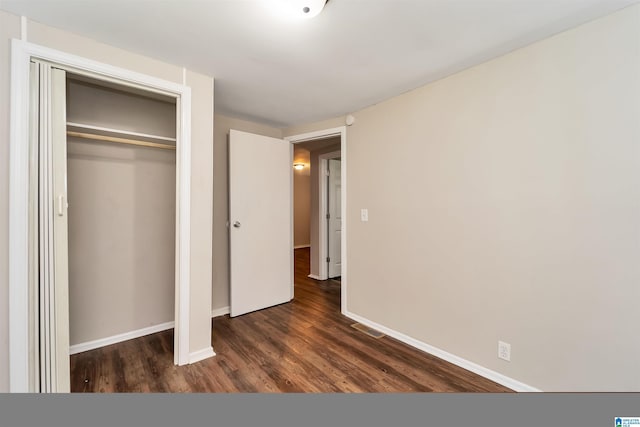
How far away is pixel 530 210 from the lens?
1.64 metres

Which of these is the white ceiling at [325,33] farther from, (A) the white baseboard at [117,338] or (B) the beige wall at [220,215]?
(A) the white baseboard at [117,338]

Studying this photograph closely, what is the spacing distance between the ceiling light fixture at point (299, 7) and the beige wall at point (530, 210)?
1.29m

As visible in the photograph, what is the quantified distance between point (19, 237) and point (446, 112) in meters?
2.89

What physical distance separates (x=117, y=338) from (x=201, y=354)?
907 millimetres

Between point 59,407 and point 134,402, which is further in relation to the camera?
point 134,402

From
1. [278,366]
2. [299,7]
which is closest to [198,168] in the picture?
[299,7]

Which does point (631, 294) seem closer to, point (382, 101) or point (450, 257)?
point (450, 257)

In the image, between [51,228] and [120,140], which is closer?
[51,228]

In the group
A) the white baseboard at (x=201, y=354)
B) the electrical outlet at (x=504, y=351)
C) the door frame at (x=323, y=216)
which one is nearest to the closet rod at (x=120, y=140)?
the white baseboard at (x=201, y=354)

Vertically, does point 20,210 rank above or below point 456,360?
above

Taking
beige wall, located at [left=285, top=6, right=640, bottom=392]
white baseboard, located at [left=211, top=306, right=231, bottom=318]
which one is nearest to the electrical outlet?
beige wall, located at [left=285, top=6, right=640, bottom=392]

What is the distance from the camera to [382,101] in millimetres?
2539

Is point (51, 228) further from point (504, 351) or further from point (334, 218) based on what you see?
point (334, 218)

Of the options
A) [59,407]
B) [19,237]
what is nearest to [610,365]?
[59,407]
